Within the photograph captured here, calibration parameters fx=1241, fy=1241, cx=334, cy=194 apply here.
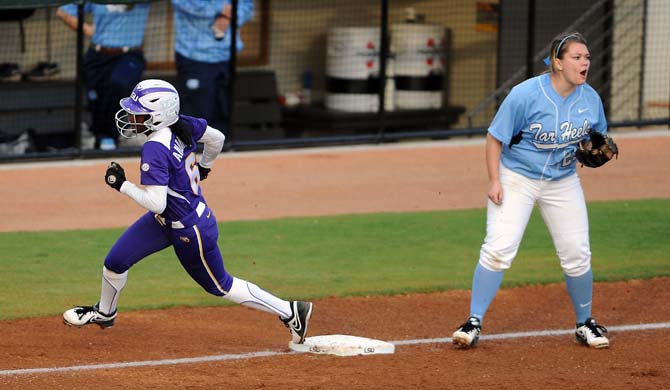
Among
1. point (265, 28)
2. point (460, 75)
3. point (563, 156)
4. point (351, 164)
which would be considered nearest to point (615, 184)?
point (351, 164)

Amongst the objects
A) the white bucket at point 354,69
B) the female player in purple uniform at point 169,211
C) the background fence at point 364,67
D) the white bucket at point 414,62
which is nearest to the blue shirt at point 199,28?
the background fence at point 364,67

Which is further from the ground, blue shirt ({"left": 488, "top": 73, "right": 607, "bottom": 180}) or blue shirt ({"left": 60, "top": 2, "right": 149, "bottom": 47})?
blue shirt ({"left": 60, "top": 2, "right": 149, "bottom": 47})

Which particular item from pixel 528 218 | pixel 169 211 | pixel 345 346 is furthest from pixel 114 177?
pixel 528 218

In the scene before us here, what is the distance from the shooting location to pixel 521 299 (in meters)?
9.00

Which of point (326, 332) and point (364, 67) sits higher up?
point (364, 67)

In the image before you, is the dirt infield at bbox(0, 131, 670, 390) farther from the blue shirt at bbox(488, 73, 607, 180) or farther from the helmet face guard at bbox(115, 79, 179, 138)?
the helmet face guard at bbox(115, 79, 179, 138)

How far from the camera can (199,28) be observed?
1395cm

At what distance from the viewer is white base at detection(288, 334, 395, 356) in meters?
7.32

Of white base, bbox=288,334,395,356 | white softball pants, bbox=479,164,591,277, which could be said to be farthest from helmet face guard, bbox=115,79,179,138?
white softball pants, bbox=479,164,591,277

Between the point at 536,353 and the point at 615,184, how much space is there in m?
6.17

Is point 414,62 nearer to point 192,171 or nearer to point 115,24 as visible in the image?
point 115,24

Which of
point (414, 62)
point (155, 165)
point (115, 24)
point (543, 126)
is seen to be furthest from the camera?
point (414, 62)

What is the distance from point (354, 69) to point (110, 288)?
8639 mm

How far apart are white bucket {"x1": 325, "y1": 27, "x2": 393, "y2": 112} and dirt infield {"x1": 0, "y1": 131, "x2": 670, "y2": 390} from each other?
318 cm
